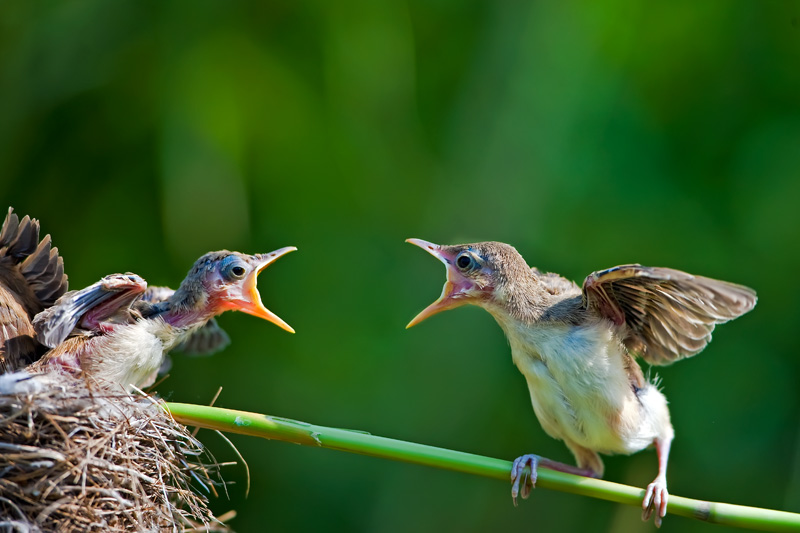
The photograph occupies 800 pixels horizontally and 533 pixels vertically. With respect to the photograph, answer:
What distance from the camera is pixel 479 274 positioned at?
271 centimetres

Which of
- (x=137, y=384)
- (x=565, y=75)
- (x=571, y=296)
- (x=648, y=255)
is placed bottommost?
(x=137, y=384)

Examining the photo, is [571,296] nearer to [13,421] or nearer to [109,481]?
[109,481]

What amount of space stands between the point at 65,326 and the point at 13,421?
0.35 m

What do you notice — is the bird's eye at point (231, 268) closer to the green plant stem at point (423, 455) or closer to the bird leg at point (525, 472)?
the green plant stem at point (423, 455)

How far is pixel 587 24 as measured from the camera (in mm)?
3980

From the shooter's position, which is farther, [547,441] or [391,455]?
[547,441]

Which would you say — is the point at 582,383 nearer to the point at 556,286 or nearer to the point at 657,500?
the point at 657,500

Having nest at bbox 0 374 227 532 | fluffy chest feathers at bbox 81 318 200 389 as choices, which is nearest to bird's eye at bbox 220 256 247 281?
fluffy chest feathers at bbox 81 318 200 389

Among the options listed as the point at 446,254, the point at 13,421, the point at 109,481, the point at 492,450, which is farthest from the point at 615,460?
the point at 13,421

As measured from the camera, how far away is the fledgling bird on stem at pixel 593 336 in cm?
253

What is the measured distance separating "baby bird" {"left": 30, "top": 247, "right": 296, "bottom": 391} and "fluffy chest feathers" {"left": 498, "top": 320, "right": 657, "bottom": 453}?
797 millimetres

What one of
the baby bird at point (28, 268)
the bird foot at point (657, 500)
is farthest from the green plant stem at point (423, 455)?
the baby bird at point (28, 268)

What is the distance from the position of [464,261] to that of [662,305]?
641 millimetres

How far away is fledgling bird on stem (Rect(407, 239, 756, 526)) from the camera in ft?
8.29
